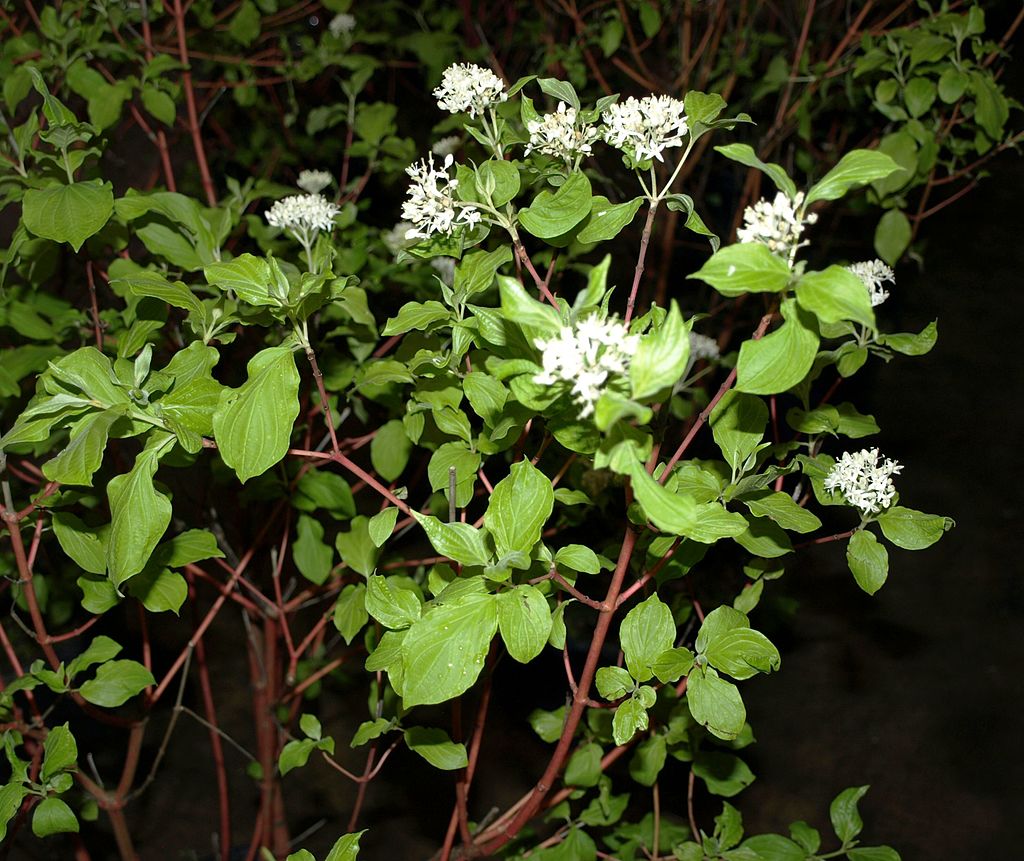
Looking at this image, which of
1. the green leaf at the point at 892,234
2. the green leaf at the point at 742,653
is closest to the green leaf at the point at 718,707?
the green leaf at the point at 742,653

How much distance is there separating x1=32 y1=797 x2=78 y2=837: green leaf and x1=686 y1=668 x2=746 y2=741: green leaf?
517 millimetres

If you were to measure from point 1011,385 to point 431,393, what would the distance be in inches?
95.8

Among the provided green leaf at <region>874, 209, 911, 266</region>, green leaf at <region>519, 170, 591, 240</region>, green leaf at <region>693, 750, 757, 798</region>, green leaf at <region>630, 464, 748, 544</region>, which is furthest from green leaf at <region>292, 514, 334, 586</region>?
green leaf at <region>874, 209, 911, 266</region>

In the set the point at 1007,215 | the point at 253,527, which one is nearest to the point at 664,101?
the point at 253,527

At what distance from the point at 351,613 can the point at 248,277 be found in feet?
1.07

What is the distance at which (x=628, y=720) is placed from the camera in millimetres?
572

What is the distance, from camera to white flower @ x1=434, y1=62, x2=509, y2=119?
632 millimetres

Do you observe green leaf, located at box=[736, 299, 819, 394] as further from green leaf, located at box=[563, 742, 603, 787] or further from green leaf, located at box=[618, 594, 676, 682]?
green leaf, located at box=[563, 742, 603, 787]

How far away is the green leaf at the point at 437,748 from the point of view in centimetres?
71

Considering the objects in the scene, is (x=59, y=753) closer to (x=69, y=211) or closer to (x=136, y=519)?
(x=136, y=519)

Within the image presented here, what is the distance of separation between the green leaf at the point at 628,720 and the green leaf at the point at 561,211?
32 centimetres

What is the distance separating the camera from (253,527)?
1259mm

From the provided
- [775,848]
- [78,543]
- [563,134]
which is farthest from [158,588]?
[775,848]

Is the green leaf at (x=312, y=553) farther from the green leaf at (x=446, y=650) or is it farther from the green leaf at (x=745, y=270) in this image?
the green leaf at (x=745, y=270)
